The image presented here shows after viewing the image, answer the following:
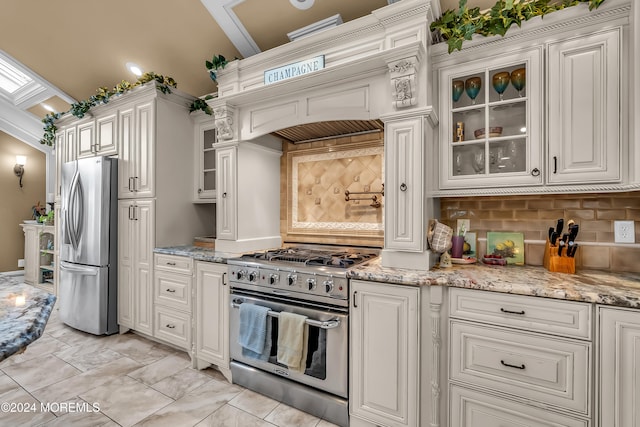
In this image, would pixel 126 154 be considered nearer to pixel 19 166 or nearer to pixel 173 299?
pixel 173 299

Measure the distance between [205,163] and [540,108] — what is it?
308cm

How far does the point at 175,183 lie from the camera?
3.33 meters

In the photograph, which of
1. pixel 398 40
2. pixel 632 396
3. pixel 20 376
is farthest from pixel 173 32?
pixel 632 396

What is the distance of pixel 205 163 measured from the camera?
3.47 m

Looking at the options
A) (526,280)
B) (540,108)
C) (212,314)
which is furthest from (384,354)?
(540,108)

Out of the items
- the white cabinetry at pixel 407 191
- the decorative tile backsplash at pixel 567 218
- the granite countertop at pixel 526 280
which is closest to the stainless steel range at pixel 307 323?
the granite countertop at pixel 526 280

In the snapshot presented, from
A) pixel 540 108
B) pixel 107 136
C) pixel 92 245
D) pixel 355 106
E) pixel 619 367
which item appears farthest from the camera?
pixel 107 136

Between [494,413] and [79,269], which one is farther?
[79,269]

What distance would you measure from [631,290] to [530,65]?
1.30 metres

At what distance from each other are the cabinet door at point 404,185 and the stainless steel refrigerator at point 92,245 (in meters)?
3.02

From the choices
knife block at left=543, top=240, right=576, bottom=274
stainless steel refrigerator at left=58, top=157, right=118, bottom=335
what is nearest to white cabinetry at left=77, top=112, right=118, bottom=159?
stainless steel refrigerator at left=58, top=157, right=118, bottom=335

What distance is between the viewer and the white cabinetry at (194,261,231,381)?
8.16 ft

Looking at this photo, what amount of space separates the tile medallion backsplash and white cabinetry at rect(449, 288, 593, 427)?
1.12m

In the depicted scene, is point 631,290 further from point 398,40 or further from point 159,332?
point 159,332
